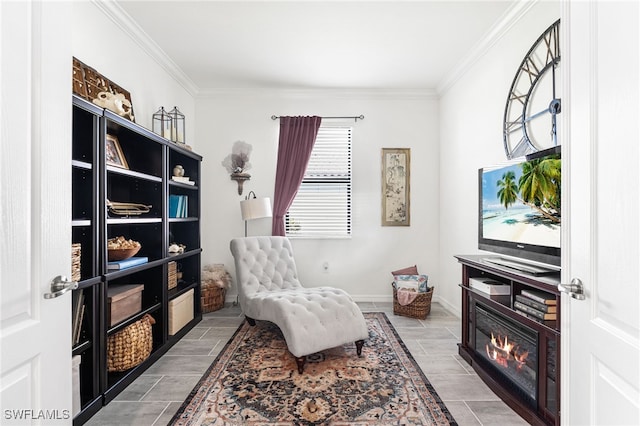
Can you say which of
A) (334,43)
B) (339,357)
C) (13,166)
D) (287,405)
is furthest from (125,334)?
(334,43)

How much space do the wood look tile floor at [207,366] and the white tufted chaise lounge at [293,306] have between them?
503 mm

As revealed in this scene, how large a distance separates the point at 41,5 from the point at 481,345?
289 cm

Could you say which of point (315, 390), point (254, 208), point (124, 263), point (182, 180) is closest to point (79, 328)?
point (124, 263)

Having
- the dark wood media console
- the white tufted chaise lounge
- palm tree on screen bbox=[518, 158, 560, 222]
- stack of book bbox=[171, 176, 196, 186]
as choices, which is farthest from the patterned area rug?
stack of book bbox=[171, 176, 196, 186]

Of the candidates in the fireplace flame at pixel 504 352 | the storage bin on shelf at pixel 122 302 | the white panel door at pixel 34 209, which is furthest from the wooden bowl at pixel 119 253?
the fireplace flame at pixel 504 352

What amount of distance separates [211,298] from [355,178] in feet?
7.64

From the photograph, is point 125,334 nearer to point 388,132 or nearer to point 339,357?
point 339,357

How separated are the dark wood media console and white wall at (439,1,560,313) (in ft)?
3.13

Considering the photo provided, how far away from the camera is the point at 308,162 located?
13.7ft

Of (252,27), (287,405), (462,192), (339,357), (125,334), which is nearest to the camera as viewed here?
(287,405)

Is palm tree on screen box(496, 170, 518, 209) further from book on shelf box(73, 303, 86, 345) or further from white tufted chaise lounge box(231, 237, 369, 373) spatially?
book on shelf box(73, 303, 86, 345)

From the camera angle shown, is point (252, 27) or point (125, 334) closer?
point (125, 334)

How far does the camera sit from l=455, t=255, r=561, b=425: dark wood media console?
1646mm

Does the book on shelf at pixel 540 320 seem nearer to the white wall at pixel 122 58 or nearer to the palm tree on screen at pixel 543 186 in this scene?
the palm tree on screen at pixel 543 186
